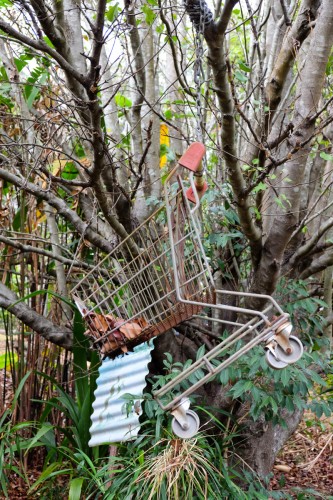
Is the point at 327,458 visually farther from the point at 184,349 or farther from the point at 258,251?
the point at 258,251

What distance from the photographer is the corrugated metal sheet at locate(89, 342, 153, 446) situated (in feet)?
8.66

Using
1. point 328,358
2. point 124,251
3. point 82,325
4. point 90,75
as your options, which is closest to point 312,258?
point 328,358

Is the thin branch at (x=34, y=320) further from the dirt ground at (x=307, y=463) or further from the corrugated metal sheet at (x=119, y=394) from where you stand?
the dirt ground at (x=307, y=463)

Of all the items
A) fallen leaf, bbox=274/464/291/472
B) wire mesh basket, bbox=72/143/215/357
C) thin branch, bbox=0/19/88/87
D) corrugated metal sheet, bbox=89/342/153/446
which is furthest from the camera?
fallen leaf, bbox=274/464/291/472

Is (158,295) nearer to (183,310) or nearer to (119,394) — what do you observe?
(183,310)

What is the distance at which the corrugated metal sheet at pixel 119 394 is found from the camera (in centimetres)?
264

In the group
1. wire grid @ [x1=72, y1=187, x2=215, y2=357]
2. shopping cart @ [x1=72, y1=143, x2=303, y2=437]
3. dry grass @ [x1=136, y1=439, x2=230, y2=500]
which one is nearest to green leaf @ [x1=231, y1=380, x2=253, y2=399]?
shopping cart @ [x1=72, y1=143, x2=303, y2=437]

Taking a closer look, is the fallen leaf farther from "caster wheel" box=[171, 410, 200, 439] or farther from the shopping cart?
"caster wheel" box=[171, 410, 200, 439]

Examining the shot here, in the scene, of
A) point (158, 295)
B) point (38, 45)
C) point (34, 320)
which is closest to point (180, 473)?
point (158, 295)

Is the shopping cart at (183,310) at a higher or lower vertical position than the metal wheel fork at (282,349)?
higher

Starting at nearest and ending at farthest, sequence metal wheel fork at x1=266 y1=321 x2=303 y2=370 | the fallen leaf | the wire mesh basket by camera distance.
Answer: metal wheel fork at x1=266 y1=321 x2=303 y2=370, the wire mesh basket, the fallen leaf

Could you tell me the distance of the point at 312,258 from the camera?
11.2 feet

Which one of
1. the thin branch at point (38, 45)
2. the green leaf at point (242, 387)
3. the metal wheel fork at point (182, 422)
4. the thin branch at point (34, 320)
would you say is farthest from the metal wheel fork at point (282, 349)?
the thin branch at point (34, 320)

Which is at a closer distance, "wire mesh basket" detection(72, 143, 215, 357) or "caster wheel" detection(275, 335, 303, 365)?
"caster wheel" detection(275, 335, 303, 365)
